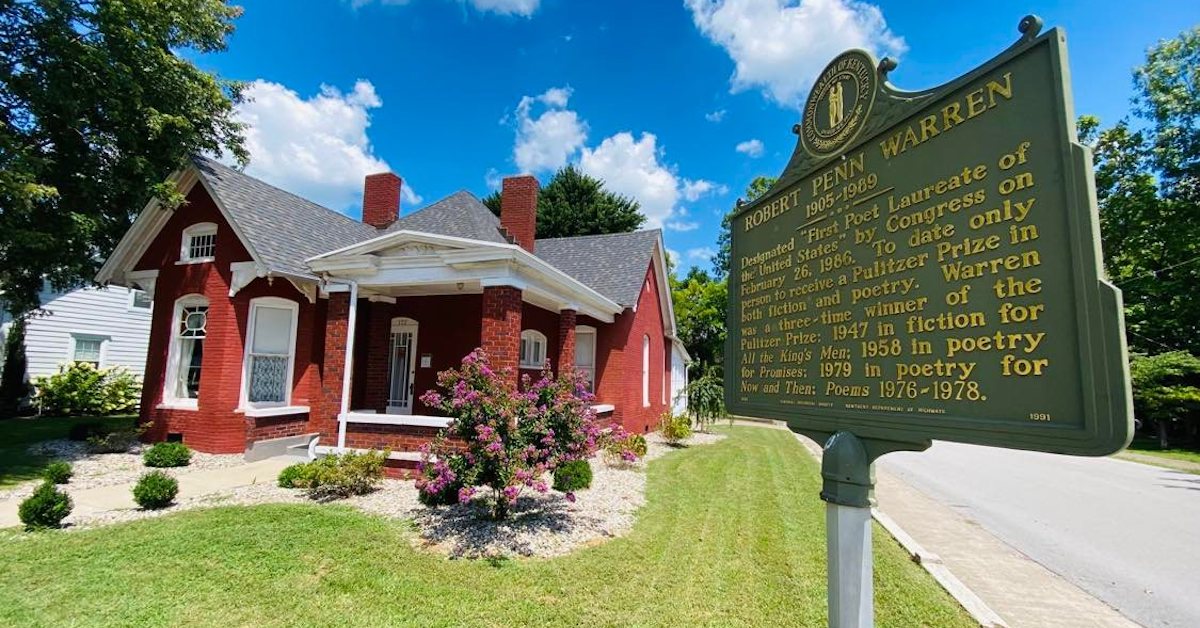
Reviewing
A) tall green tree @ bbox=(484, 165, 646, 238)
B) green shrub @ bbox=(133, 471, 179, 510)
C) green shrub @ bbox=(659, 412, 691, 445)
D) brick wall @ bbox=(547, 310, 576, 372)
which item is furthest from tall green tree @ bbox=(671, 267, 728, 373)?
green shrub @ bbox=(133, 471, 179, 510)

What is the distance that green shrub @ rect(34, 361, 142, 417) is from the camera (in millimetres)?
18859

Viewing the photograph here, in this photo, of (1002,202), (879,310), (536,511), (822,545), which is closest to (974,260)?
(1002,202)

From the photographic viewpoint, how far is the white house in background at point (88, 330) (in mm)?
20484

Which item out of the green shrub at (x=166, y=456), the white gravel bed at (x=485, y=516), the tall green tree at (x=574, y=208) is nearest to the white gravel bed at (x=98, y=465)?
the green shrub at (x=166, y=456)

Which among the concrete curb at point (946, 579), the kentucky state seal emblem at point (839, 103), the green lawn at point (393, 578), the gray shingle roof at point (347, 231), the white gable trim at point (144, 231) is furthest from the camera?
the white gable trim at point (144, 231)

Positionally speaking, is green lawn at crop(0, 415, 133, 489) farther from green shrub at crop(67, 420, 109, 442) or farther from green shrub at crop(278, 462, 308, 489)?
green shrub at crop(278, 462, 308, 489)

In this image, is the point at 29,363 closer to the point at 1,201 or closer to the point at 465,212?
the point at 1,201

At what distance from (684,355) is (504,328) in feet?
64.6

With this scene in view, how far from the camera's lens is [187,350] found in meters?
13.4

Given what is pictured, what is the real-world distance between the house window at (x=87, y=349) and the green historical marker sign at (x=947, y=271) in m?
28.1

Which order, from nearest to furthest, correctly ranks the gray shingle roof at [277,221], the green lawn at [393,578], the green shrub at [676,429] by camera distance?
1. the green lawn at [393,578]
2. the gray shingle roof at [277,221]
3. the green shrub at [676,429]

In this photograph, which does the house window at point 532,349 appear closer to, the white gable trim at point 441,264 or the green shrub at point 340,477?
the white gable trim at point 441,264

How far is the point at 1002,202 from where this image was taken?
2.48 metres

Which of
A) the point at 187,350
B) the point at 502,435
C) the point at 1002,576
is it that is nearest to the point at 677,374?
the point at 187,350
